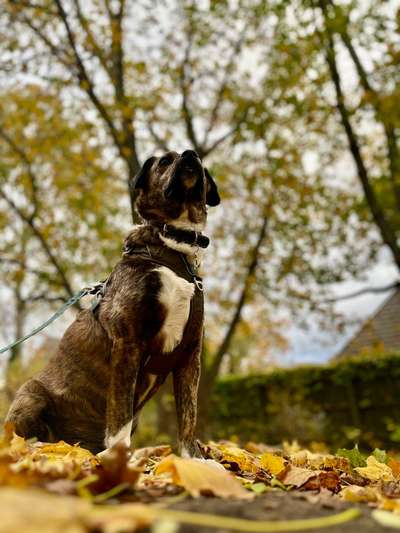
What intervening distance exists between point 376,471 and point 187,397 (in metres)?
1.23

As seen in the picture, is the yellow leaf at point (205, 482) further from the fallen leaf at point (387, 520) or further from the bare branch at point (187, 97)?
the bare branch at point (187, 97)

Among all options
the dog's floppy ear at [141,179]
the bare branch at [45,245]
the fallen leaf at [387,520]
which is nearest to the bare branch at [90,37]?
the bare branch at [45,245]

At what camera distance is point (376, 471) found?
130 inches

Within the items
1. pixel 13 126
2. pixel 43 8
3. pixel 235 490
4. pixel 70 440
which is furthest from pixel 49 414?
pixel 13 126

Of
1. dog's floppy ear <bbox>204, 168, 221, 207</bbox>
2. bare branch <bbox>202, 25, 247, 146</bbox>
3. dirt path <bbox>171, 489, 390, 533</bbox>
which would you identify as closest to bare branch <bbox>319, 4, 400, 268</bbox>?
bare branch <bbox>202, 25, 247, 146</bbox>

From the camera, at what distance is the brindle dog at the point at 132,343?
313 cm

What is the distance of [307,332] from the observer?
468 inches

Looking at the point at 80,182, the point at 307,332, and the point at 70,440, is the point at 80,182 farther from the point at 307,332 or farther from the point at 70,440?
the point at 70,440

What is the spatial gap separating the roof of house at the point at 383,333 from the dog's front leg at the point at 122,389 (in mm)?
16478

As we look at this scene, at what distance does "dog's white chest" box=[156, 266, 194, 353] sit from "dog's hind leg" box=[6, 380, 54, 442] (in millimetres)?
935

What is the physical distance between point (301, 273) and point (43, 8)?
6.96 m

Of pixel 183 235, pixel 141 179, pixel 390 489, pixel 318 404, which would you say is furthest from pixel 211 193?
pixel 318 404

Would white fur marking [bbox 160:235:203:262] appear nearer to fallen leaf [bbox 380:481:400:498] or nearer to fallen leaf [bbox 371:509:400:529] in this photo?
fallen leaf [bbox 380:481:400:498]

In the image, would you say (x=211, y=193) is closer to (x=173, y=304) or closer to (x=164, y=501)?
(x=173, y=304)
